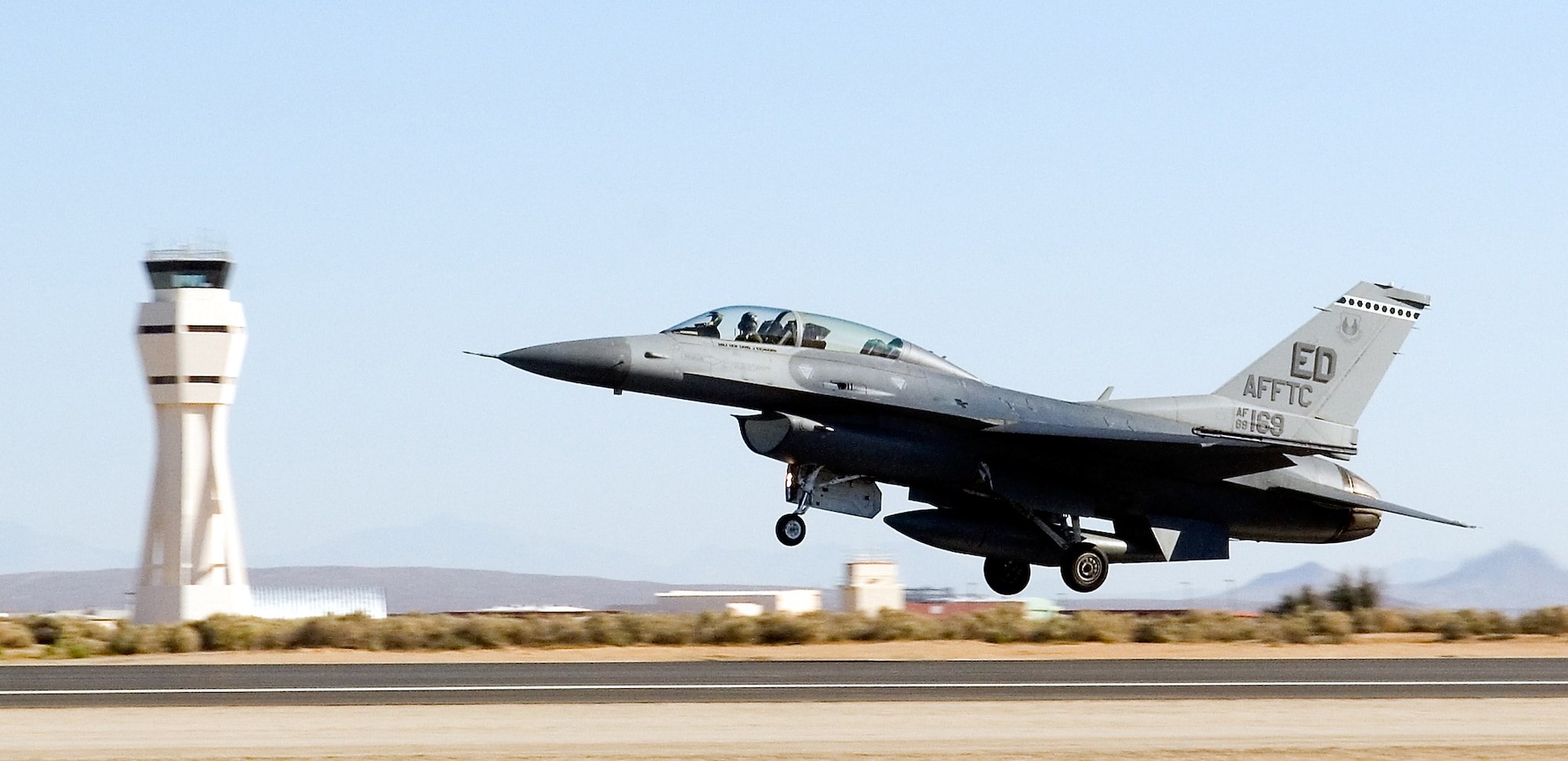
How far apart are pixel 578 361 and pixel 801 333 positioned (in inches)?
156

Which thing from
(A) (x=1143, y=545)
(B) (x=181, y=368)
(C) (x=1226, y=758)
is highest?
(B) (x=181, y=368)

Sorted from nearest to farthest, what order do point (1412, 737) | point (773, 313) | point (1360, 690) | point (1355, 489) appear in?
point (1412, 737)
point (1360, 690)
point (773, 313)
point (1355, 489)

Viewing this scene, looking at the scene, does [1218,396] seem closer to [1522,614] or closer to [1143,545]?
[1143,545]

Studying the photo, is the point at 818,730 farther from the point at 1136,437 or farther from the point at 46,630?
the point at 46,630

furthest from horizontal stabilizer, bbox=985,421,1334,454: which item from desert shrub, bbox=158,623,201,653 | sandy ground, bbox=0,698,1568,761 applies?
desert shrub, bbox=158,623,201,653

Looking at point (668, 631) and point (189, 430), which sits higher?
point (189, 430)

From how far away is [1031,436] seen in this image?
1268 inches

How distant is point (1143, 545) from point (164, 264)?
40.1m

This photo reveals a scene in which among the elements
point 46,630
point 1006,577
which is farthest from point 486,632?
point 46,630

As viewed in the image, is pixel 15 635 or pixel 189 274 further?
pixel 189 274

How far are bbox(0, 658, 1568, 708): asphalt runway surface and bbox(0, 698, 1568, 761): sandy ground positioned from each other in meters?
0.93

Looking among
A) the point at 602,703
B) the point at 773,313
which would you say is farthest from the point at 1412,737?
the point at 773,313

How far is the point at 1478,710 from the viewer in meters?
21.2

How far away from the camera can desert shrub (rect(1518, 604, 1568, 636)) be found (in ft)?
118
